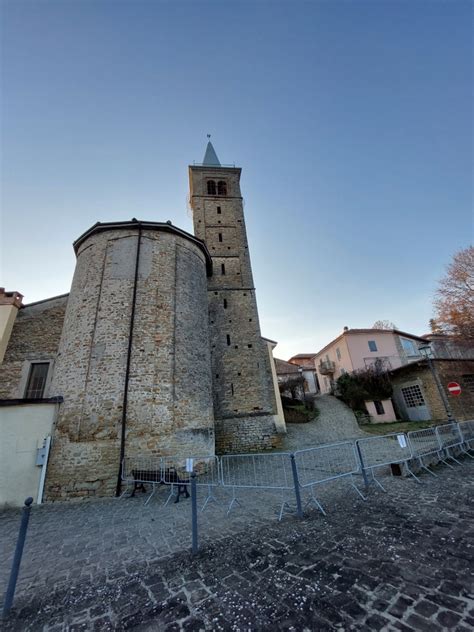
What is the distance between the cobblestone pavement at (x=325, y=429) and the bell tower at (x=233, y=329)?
6.71 feet

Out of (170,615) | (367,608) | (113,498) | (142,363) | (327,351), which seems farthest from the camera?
(327,351)

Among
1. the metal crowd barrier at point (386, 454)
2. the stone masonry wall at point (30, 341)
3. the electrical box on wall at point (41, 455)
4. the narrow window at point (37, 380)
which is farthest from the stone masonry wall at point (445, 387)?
the narrow window at point (37, 380)

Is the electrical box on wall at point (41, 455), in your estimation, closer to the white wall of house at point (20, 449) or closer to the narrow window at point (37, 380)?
the white wall of house at point (20, 449)

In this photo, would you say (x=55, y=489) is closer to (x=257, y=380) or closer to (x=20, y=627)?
(x=20, y=627)

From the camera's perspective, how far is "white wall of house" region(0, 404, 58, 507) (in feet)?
24.8

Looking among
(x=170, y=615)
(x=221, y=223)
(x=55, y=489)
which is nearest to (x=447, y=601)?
(x=170, y=615)

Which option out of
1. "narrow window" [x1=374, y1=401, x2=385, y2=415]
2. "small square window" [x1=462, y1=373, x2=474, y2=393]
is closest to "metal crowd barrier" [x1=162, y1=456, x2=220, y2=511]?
"narrow window" [x1=374, y1=401, x2=385, y2=415]

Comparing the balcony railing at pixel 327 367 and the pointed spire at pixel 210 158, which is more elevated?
the pointed spire at pixel 210 158

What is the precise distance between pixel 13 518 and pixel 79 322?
6434 mm

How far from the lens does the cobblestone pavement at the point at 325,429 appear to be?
1503 cm

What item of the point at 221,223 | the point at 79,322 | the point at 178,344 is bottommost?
the point at 178,344

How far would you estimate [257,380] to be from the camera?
14.8 m

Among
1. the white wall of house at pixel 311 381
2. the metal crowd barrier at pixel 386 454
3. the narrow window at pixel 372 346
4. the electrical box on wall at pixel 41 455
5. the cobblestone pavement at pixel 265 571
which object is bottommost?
the cobblestone pavement at pixel 265 571

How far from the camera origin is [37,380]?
1240 centimetres
